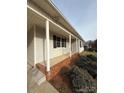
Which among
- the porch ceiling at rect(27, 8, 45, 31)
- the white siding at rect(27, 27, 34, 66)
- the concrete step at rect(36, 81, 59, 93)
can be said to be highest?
the porch ceiling at rect(27, 8, 45, 31)

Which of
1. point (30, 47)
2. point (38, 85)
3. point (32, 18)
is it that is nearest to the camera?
point (38, 85)

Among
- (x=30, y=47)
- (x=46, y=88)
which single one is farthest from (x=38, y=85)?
(x=30, y=47)

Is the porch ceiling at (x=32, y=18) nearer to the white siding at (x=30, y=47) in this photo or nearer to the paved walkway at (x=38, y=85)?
the white siding at (x=30, y=47)

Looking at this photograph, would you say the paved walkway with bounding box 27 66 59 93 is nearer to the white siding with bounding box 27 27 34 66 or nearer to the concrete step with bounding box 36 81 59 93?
the concrete step with bounding box 36 81 59 93

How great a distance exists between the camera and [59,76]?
543 cm

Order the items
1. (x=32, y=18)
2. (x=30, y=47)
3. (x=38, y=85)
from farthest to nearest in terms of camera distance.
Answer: (x=30, y=47)
(x=32, y=18)
(x=38, y=85)

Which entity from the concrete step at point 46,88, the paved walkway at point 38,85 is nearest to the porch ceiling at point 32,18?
the paved walkway at point 38,85

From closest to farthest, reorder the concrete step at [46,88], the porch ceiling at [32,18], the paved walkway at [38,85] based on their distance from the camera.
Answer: the paved walkway at [38,85]
the concrete step at [46,88]
the porch ceiling at [32,18]

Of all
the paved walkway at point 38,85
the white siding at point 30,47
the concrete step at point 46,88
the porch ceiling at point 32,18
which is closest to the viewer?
the paved walkway at point 38,85

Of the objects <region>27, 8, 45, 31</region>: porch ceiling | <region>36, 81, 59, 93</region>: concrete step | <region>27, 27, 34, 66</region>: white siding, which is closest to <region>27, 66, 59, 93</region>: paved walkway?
<region>36, 81, 59, 93</region>: concrete step

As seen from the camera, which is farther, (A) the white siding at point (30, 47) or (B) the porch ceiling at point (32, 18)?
(A) the white siding at point (30, 47)

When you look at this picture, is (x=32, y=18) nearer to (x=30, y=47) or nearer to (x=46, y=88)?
(x=30, y=47)
